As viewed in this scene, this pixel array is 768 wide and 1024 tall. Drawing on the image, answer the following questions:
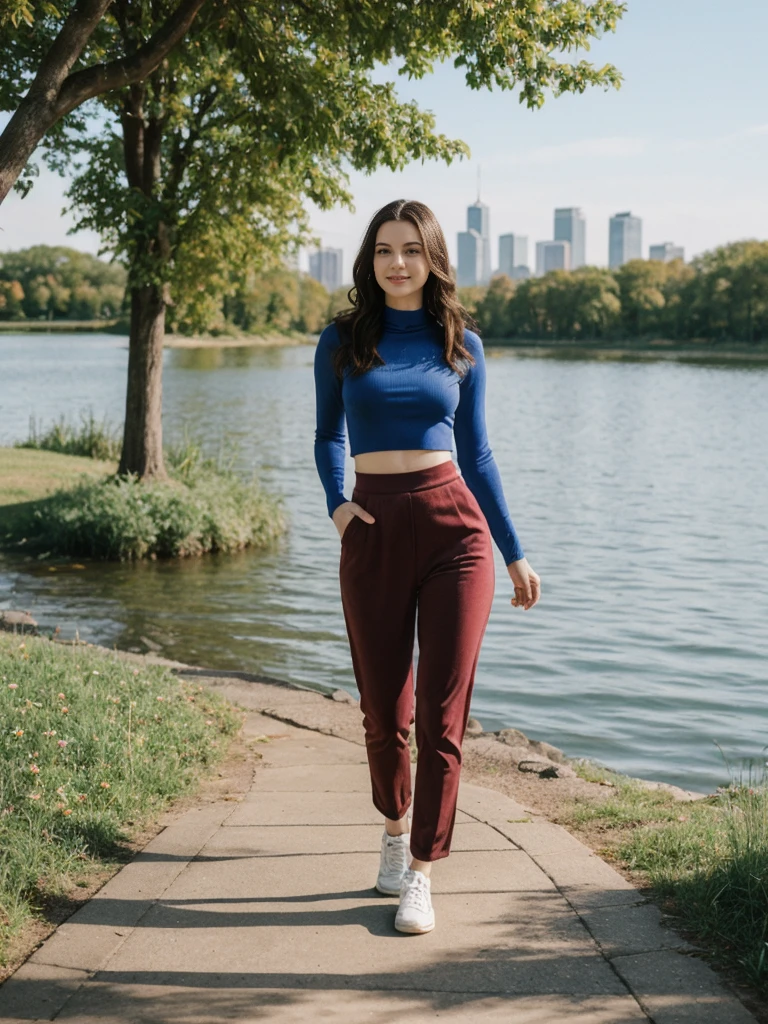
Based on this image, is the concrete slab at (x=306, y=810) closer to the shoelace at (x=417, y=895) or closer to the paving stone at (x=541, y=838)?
the paving stone at (x=541, y=838)

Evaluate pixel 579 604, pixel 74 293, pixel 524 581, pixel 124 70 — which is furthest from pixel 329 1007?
pixel 74 293

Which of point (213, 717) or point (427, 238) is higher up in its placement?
point (427, 238)

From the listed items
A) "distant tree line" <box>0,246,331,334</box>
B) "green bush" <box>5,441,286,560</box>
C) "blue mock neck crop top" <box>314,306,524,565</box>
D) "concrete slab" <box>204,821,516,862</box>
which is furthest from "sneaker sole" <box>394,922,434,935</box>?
"distant tree line" <box>0,246,331,334</box>

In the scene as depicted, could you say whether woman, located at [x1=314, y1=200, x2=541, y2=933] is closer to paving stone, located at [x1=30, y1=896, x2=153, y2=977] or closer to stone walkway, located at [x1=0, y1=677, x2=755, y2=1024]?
stone walkway, located at [x1=0, y1=677, x2=755, y2=1024]

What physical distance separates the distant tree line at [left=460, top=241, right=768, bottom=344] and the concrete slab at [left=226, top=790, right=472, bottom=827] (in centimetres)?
10864

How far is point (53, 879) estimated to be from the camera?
13.1ft

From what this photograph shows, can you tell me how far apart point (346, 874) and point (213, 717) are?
7.12 ft

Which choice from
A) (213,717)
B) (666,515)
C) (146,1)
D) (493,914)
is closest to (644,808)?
(493,914)

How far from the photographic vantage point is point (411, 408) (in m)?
3.77

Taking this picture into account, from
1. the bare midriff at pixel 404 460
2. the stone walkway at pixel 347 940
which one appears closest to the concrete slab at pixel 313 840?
the stone walkway at pixel 347 940

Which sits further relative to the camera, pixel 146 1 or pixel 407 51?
pixel 146 1

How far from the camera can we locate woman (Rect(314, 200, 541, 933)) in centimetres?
371

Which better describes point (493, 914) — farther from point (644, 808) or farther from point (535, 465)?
point (535, 465)

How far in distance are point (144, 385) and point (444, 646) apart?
12.3 meters
